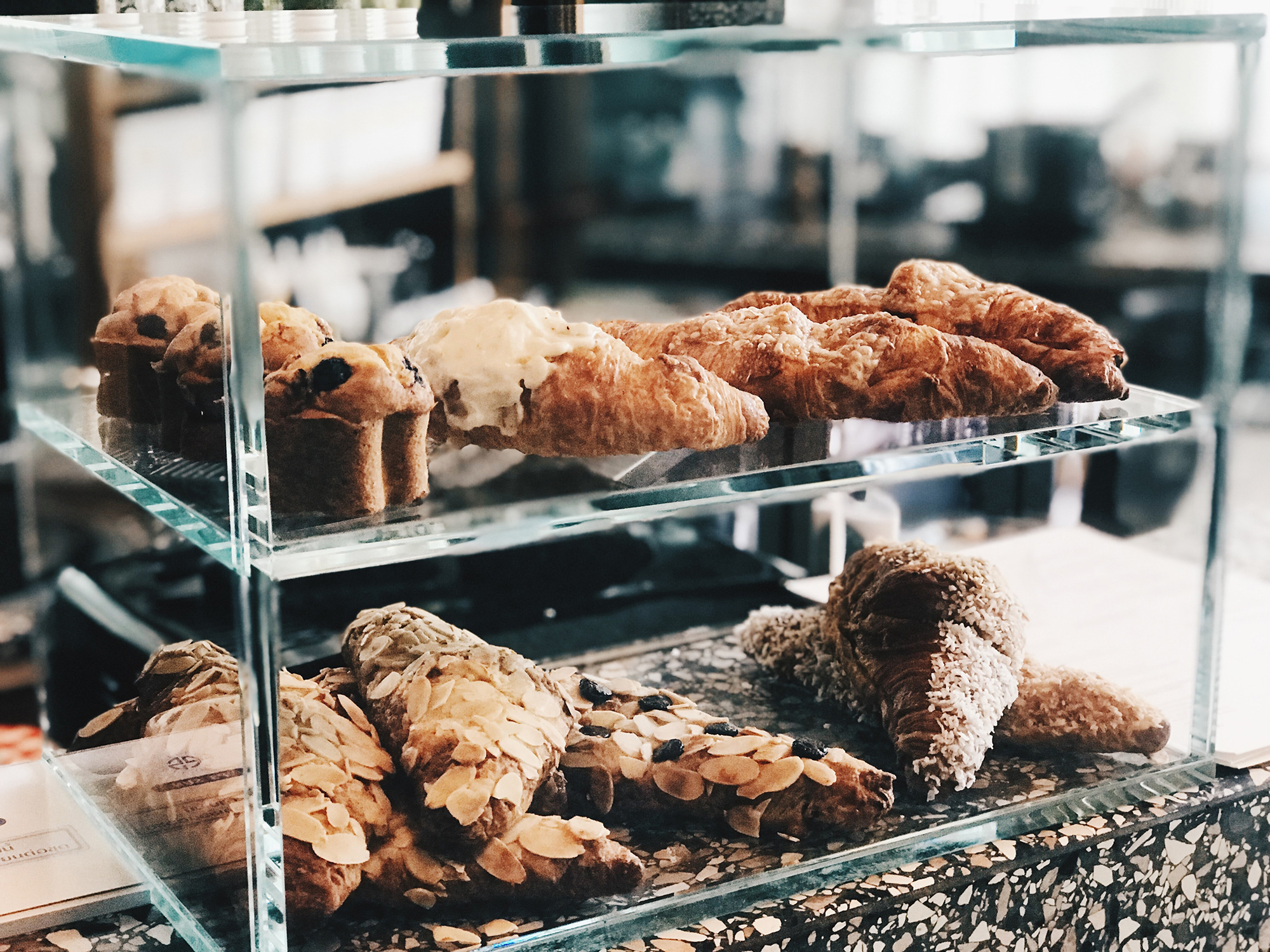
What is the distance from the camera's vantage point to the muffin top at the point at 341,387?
2.76ft

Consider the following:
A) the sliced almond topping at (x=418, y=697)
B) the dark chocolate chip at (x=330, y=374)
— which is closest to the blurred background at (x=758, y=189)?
the sliced almond topping at (x=418, y=697)

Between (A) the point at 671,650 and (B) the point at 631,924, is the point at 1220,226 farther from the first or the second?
(B) the point at 631,924

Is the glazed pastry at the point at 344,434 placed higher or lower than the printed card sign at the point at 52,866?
higher

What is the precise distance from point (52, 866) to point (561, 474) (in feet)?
1.57

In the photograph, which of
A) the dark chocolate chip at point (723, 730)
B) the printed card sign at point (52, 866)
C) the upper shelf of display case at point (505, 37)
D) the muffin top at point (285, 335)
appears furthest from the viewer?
the dark chocolate chip at point (723, 730)

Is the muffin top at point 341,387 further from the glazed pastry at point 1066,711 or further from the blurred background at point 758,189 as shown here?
the blurred background at point 758,189

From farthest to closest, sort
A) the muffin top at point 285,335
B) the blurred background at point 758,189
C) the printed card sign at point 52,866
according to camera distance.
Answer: the blurred background at point 758,189 < the printed card sign at point 52,866 < the muffin top at point 285,335

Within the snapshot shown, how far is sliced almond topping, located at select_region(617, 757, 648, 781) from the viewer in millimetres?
1036

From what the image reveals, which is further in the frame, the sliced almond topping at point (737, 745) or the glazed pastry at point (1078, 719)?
the glazed pastry at point (1078, 719)

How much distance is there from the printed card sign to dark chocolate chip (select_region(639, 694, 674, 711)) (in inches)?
15.2

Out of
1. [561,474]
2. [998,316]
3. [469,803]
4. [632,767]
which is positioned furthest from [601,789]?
[998,316]

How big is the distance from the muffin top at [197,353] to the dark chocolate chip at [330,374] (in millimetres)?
64

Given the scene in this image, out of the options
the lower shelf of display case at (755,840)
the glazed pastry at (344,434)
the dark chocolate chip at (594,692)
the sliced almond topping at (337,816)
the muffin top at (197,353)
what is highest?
the muffin top at (197,353)

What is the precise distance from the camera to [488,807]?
0.93m
